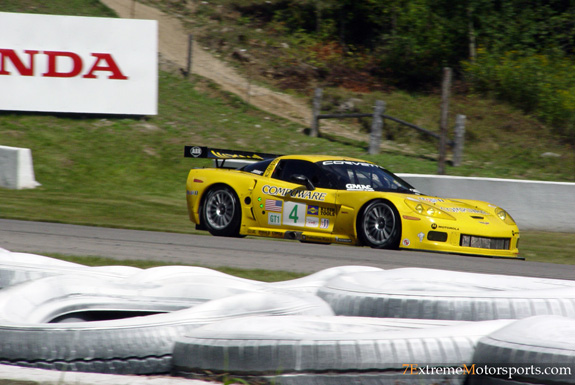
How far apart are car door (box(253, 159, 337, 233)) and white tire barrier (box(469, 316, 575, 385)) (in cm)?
576

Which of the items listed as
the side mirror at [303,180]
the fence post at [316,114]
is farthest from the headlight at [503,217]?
the fence post at [316,114]

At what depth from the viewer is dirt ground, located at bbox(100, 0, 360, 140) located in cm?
2366

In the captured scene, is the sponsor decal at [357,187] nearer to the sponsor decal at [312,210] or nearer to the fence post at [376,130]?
the sponsor decal at [312,210]

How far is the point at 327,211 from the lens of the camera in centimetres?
860

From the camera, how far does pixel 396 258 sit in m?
7.27

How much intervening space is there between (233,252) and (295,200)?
175 centimetres

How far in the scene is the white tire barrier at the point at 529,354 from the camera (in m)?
2.54

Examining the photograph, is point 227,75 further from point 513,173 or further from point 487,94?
point 513,173

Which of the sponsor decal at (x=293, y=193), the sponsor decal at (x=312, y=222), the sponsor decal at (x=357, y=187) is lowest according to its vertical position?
the sponsor decal at (x=312, y=222)

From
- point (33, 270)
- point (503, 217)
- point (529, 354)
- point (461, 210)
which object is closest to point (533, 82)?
point (503, 217)

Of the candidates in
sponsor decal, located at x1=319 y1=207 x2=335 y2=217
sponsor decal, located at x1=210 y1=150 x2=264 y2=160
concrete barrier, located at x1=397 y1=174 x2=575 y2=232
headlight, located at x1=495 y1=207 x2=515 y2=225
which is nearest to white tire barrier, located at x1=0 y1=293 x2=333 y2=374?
sponsor decal, located at x1=319 y1=207 x2=335 y2=217

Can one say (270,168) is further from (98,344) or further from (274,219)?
(98,344)

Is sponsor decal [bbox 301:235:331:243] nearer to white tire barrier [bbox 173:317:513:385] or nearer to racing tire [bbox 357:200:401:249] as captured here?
racing tire [bbox 357:200:401:249]

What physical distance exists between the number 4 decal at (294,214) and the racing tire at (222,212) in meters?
0.72
